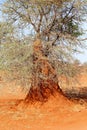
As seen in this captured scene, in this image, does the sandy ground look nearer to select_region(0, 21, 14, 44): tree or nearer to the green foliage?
the green foliage

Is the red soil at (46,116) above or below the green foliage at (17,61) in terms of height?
below

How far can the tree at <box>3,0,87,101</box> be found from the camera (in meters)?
15.5

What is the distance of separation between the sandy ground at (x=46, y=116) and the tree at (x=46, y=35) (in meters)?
0.65

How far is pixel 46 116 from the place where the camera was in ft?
46.2

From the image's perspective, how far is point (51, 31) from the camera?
16.3m

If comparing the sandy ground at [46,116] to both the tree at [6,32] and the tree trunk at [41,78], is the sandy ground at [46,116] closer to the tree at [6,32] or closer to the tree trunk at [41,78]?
the tree trunk at [41,78]

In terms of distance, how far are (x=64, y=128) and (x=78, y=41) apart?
617cm

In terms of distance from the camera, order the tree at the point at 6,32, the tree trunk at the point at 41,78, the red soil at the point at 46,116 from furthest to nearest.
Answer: the tree at the point at 6,32 → the tree trunk at the point at 41,78 → the red soil at the point at 46,116

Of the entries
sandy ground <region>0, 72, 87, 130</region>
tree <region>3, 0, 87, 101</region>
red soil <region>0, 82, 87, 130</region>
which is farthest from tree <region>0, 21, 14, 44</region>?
red soil <region>0, 82, 87, 130</region>

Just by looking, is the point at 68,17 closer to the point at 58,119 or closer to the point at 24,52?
the point at 24,52

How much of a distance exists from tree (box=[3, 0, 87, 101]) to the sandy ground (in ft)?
2.13

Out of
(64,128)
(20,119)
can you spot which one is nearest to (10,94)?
(20,119)

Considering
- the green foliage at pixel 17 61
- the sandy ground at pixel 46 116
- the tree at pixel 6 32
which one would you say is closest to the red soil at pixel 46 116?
the sandy ground at pixel 46 116

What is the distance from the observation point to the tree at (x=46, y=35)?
1552cm
